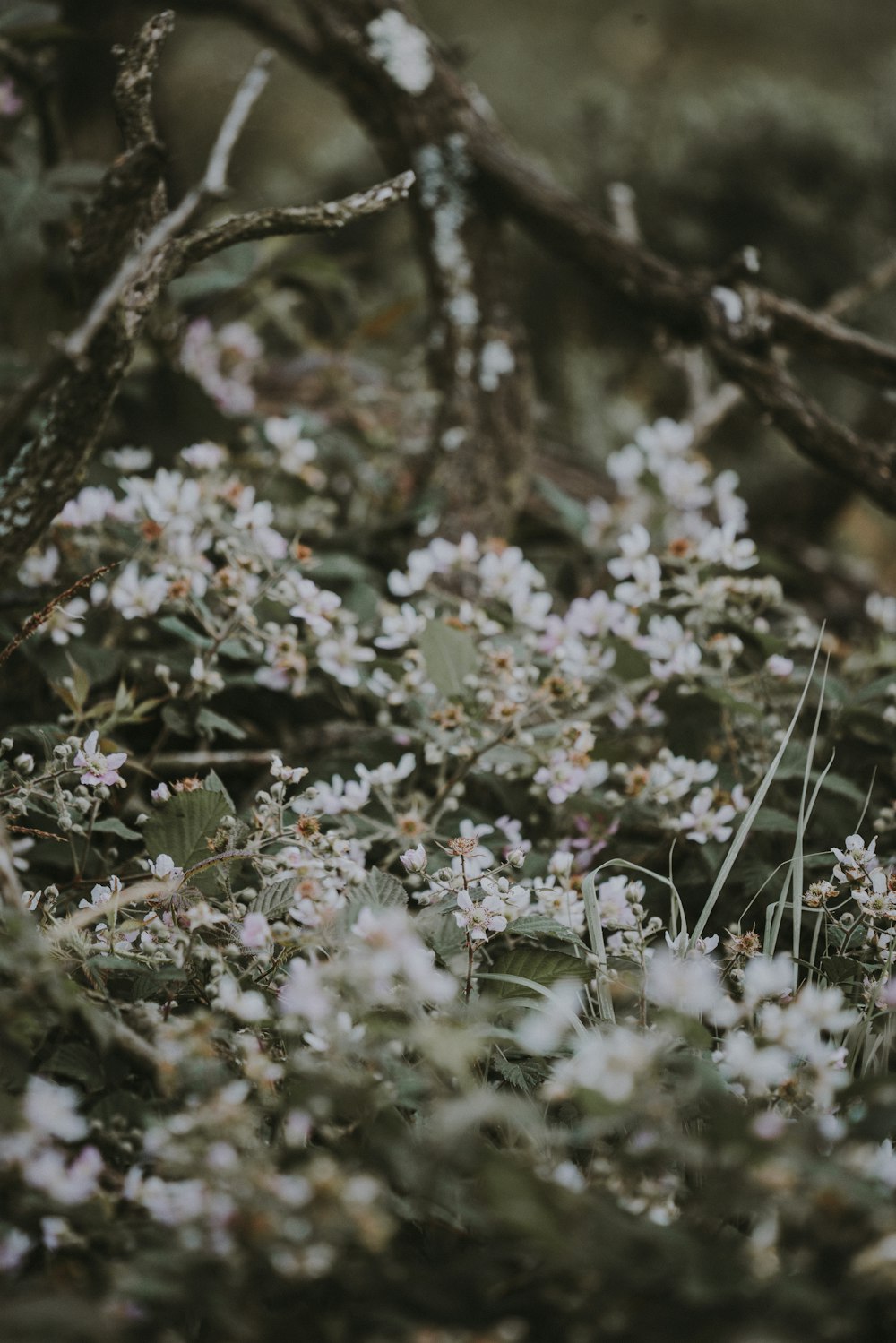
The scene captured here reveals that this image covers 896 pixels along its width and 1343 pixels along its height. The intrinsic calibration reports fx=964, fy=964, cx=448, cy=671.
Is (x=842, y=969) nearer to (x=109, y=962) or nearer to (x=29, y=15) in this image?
(x=109, y=962)

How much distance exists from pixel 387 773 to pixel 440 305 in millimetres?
817

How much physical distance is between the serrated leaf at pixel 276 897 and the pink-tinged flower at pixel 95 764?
162mm

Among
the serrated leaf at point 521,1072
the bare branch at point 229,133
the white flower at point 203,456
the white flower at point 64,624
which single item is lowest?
the serrated leaf at point 521,1072

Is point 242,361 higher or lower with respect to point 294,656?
higher

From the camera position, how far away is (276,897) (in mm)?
762

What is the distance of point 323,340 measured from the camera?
6.70 ft

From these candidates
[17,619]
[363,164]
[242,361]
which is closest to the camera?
[17,619]

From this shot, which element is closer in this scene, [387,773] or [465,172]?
[387,773]

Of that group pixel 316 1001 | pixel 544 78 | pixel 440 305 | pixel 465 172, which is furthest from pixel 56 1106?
pixel 544 78

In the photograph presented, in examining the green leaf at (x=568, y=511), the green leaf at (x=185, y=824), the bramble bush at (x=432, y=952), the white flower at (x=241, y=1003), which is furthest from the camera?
the green leaf at (x=568, y=511)

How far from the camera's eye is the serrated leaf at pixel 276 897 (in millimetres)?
750

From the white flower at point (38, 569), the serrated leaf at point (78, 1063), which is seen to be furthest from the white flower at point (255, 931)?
the white flower at point (38, 569)

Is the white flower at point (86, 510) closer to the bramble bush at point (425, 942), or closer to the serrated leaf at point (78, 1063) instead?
the bramble bush at point (425, 942)

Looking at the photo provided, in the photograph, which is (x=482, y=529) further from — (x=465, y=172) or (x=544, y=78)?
(x=544, y=78)
